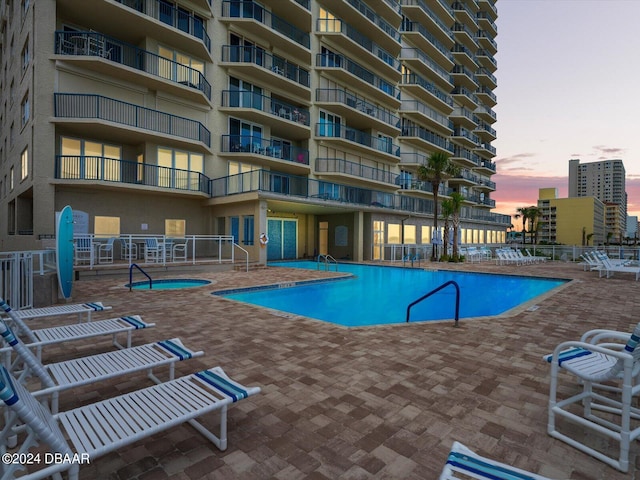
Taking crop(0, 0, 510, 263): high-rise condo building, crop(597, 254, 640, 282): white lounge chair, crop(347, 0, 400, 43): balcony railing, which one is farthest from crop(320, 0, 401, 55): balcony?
crop(597, 254, 640, 282): white lounge chair

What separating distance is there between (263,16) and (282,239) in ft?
49.9

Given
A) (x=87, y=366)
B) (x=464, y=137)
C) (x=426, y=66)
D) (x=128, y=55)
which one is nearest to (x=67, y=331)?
(x=87, y=366)

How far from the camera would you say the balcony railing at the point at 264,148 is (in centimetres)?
2130

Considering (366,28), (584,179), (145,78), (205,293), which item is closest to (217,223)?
(145,78)

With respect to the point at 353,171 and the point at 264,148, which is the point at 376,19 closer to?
the point at 353,171

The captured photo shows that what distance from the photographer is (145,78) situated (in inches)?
676

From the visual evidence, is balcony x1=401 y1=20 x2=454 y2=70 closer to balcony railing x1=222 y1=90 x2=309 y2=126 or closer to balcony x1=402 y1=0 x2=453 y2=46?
balcony x1=402 y1=0 x2=453 y2=46

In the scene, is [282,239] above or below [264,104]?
below

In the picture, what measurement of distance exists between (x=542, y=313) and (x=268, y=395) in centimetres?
693

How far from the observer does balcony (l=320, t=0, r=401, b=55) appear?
2680 cm

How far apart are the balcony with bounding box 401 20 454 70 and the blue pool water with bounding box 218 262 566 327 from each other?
2891 centimetres

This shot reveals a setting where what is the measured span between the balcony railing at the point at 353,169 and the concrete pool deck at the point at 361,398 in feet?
65.9

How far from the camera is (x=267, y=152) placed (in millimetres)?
22469

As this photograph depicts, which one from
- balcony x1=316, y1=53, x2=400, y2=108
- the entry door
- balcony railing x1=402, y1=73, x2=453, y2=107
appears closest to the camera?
the entry door
